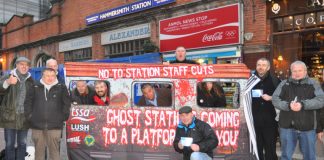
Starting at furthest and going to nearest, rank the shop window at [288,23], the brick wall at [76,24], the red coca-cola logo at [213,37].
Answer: the red coca-cola logo at [213,37] → the brick wall at [76,24] → the shop window at [288,23]

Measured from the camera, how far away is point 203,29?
1254cm

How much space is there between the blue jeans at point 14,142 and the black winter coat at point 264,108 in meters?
→ 3.59

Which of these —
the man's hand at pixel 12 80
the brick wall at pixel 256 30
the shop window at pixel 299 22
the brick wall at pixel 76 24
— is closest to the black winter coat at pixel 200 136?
the man's hand at pixel 12 80

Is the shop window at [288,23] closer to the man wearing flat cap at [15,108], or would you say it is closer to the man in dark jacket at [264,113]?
the man in dark jacket at [264,113]

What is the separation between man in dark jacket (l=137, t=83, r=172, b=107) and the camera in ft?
18.0

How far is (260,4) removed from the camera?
1101cm

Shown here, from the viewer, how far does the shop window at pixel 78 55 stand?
18.7m

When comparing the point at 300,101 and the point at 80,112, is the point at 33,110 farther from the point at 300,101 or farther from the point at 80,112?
the point at 300,101

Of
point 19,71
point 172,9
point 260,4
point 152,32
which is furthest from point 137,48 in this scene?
point 19,71

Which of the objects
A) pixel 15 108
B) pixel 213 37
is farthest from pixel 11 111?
pixel 213 37

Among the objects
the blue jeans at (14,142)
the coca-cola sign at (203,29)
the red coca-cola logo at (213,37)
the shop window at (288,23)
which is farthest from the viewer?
the red coca-cola logo at (213,37)

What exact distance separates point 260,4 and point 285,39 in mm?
1294

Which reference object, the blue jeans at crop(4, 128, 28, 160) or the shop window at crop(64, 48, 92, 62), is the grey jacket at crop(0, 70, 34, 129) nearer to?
the blue jeans at crop(4, 128, 28, 160)

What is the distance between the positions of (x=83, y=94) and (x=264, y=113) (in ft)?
9.14
